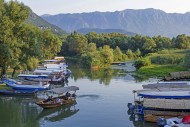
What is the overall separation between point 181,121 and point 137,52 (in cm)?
9634

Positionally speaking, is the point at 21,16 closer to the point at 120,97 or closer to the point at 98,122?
the point at 120,97

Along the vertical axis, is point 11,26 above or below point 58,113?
above

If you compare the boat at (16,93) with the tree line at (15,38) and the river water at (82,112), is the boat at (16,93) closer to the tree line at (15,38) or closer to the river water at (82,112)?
the river water at (82,112)

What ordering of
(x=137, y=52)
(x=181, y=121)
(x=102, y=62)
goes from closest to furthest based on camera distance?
(x=181, y=121) < (x=102, y=62) < (x=137, y=52)

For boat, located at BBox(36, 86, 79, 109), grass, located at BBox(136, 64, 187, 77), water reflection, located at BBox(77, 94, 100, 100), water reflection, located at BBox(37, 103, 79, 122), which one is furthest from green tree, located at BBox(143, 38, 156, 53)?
water reflection, located at BBox(37, 103, 79, 122)

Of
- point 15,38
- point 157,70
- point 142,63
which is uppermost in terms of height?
point 15,38

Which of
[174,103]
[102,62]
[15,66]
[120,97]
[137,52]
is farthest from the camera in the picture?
[137,52]

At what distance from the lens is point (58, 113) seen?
43.2 m

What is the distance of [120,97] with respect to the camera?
51750 millimetres

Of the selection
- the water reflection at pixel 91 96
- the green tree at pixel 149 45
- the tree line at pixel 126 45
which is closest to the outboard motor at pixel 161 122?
the water reflection at pixel 91 96

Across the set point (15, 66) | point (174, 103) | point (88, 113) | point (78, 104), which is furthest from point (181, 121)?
point (15, 66)

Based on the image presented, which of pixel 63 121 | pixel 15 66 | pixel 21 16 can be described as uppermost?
pixel 21 16

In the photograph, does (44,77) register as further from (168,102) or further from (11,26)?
(168,102)

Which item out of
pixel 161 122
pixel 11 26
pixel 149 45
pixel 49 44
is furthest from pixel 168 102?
pixel 149 45
